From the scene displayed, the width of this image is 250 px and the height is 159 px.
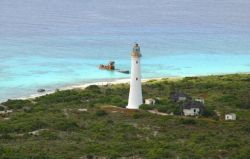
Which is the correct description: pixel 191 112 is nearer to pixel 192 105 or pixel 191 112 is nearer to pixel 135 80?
pixel 192 105

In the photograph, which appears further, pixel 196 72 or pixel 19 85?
pixel 196 72

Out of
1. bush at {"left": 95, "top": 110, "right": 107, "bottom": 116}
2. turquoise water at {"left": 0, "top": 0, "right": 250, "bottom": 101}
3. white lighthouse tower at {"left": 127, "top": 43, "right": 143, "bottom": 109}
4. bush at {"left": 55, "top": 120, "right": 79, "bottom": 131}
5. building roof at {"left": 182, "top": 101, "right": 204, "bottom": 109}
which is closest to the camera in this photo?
bush at {"left": 55, "top": 120, "right": 79, "bottom": 131}

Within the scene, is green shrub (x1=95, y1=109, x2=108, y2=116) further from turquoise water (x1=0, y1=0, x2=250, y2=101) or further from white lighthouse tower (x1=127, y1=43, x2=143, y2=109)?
turquoise water (x1=0, y1=0, x2=250, y2=101)

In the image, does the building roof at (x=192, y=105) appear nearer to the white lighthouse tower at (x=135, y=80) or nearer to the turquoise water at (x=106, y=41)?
the white lighthouse tower at (x=135, y=80)

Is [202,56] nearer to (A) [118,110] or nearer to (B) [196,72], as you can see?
(B) [196,72]

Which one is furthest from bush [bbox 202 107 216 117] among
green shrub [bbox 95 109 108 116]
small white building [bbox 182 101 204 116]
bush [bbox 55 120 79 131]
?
bush [bbox 55 120 79 131]

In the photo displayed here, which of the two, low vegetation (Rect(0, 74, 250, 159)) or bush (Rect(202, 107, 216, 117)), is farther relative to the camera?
bush (Rect(202, 107, 216, 117))

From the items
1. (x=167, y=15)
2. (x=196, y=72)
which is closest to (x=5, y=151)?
(x=196, y=72)

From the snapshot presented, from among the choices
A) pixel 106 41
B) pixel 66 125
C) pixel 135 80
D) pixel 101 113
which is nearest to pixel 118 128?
pixel 66 125
